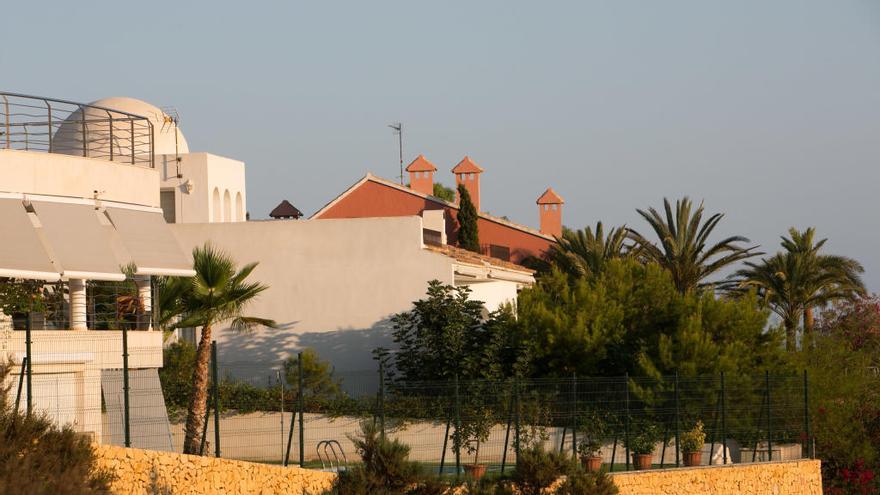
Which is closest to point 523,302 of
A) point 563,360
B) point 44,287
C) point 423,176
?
point 563,360

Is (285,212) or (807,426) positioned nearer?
(807,426)

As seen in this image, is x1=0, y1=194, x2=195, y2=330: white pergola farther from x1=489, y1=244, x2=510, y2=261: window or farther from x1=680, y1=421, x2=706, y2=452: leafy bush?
x1=489, y1=244, x2=510, y2=261: window

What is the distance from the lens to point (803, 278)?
44812mm

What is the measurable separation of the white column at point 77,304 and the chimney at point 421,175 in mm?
32430

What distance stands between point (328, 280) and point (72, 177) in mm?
11114

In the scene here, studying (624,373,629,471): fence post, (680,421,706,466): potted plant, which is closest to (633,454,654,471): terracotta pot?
(624,373,629,471): fence post

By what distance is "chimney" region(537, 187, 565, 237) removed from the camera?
55.7 m

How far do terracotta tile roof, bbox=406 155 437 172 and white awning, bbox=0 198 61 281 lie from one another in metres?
33.9

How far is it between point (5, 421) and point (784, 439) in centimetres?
1897

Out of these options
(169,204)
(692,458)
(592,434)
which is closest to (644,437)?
(692,458)

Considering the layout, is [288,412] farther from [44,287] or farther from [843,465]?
[843,465]

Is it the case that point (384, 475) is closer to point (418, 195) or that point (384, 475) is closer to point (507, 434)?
point (507, 434)

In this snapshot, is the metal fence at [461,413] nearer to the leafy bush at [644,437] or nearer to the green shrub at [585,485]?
the leafy bush at [644,437]

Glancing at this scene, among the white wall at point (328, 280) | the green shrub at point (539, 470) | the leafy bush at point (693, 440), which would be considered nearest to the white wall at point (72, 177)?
the white wall at point (328, 280)
